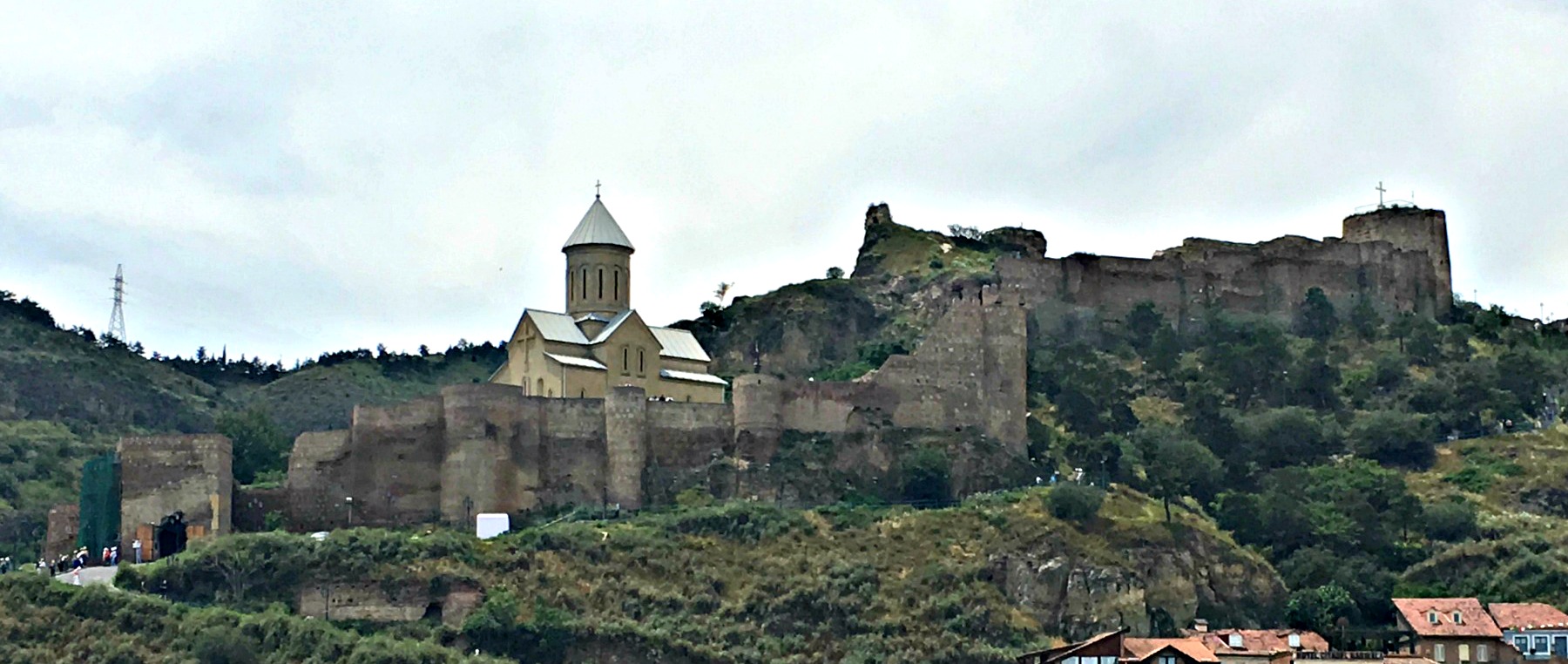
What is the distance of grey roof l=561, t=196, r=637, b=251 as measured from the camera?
205 ft

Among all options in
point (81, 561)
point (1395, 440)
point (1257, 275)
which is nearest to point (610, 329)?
point (81, 561)

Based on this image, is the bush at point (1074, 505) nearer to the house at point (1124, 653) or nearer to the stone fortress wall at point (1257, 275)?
the house at point (1124, 653)

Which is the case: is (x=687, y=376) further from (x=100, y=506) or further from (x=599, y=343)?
(x=100, y=506)

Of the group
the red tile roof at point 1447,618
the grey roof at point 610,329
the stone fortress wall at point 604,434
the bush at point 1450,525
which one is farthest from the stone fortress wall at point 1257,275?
the red tile roof at point 1447,618

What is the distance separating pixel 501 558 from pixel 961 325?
525 inches

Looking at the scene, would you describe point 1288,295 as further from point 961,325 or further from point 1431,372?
point 961,325

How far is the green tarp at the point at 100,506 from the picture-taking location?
53094 mm

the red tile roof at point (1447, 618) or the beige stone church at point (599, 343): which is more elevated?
the beige stone church at point (599, 343)

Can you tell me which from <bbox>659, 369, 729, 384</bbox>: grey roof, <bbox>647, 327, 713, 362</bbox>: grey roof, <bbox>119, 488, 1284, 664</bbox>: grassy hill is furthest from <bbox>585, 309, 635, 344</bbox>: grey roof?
<bbox>119, 488, 1284, 664</bbox>: grassy hill

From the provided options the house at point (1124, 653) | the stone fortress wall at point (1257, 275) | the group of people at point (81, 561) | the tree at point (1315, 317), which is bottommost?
the house at point (1124, 653)

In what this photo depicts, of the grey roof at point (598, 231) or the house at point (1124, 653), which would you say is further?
the grey roof at point (598, 231)

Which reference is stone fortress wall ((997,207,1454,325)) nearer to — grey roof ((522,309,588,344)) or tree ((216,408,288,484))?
grey roof ((522,309,588,344))

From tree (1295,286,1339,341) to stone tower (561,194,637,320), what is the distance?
834 inches

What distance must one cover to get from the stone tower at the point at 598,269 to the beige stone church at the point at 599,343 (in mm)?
22
